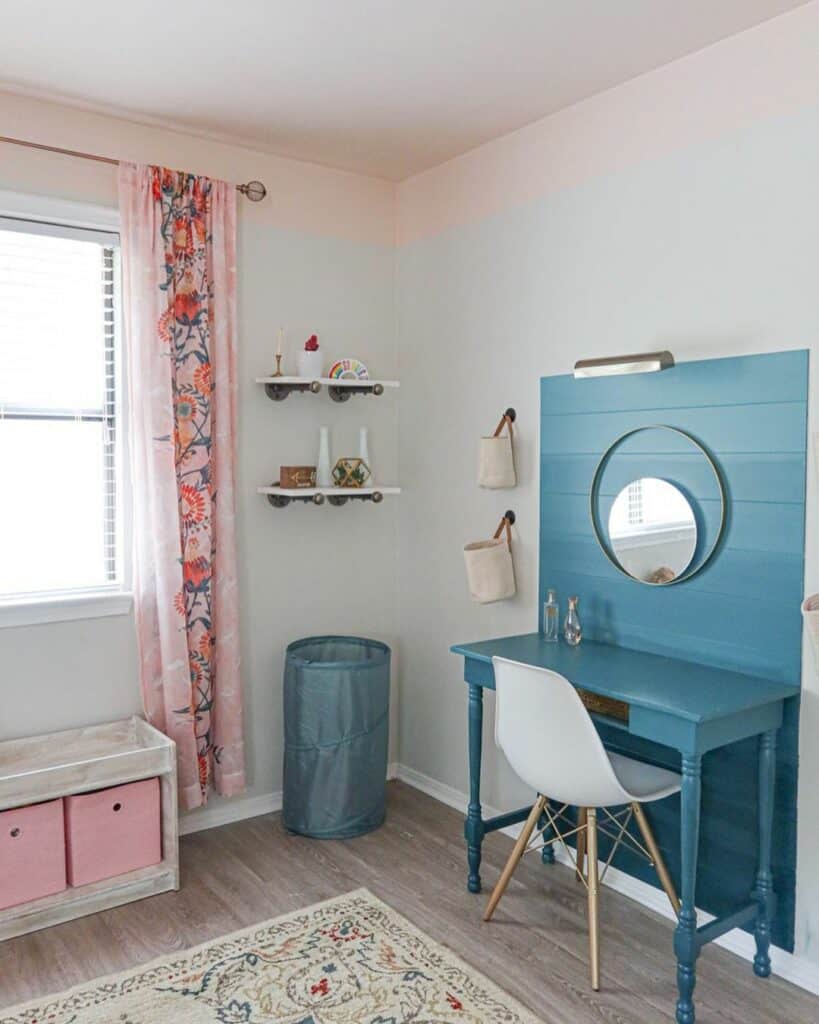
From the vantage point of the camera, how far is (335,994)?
2.50 m

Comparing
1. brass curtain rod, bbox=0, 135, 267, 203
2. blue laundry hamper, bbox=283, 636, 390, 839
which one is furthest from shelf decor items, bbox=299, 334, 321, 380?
blue laundry hamper, bbox=283, 636, 390, 839

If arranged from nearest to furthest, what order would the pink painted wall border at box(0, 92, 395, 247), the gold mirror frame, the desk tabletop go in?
1. the desk tabletop
2. the gold mirror frame
3. the pink painted wall border at box(0, 92, 395, 247)

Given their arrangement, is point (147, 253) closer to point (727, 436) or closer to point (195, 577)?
point (195, 577)

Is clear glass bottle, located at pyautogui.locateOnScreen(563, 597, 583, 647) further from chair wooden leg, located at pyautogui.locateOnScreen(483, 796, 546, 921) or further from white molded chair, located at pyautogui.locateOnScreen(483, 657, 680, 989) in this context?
chair wooden leg, located at pyautogui.locateOnScreen(483, 796, 546, 921)

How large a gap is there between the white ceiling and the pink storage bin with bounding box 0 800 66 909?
2.29m

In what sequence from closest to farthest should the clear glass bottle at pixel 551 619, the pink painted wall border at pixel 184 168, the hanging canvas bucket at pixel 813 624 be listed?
the hanging canvas bucket at pixel 813 624, the pink painted wall border at pixel 184 168, the clear glass bottle at pixel 551 619

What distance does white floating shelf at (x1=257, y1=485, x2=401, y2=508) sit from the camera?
357 centimetres

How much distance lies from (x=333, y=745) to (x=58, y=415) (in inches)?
61.1

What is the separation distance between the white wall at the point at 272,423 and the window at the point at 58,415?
10 centimetres

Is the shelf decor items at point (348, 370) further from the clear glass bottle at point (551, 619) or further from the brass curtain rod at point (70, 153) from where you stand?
the clear glass bottle at point (551, 619)

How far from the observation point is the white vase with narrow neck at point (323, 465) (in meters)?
3.70

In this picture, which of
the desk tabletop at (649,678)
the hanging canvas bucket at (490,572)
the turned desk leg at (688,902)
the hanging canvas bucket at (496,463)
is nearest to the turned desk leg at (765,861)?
the desk tabletop at (649,678)

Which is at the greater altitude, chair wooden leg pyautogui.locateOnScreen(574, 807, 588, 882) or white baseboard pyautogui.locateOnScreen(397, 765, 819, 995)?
chair wooden leg pyautogui.locateOnScreen(574, 807, 588, 882)

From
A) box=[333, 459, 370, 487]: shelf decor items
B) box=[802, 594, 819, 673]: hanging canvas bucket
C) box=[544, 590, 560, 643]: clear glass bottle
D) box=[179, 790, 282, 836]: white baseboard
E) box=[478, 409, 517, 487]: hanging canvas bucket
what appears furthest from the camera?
box=[333, 459, 370, 487]: shelf decor items
